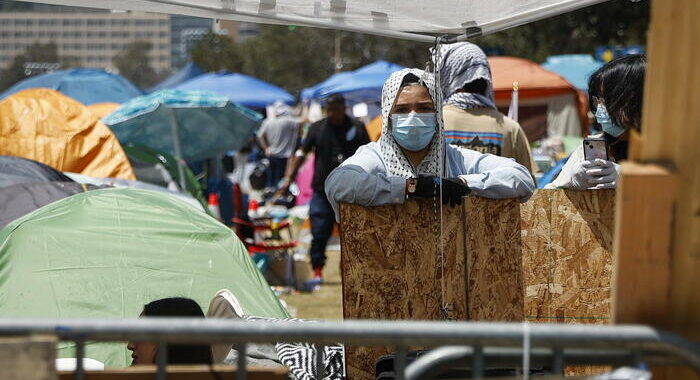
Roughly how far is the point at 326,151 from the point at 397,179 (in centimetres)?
635

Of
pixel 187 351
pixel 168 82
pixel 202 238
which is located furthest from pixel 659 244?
pixel 168 82

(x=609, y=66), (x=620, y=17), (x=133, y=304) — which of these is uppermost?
(x=620, y=17)

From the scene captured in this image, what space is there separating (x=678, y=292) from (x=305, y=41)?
70.6 meters

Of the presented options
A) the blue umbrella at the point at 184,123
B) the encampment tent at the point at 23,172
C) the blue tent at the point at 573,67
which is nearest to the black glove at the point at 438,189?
the encampment tent at the point at 23,172

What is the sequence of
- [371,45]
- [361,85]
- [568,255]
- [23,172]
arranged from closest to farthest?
1. [568,255]
2. [23,172]
3. [361,85]
4. [371,45]

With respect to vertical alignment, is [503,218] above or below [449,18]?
below

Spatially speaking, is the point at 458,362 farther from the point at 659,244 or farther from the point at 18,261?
the point at 18,261

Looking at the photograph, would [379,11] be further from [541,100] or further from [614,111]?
[541,100]

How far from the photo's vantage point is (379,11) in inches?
171

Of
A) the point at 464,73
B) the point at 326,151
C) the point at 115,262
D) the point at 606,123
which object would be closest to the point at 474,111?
the point at 464,73

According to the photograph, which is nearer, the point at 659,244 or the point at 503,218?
the point at 659,244

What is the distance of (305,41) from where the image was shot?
72250 millimetres

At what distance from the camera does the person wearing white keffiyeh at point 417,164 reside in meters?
4.10

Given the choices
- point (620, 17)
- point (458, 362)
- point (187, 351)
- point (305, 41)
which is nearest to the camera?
point (458, 362)
